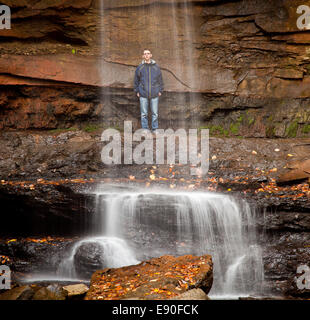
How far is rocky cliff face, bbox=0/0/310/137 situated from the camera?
34.7 ft

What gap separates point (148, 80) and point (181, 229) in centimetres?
477

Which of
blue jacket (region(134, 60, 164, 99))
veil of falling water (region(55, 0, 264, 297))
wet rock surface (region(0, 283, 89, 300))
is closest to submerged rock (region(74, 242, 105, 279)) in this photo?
veil of falling water (region(55, 0, 264, 297))

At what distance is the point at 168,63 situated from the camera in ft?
36.5

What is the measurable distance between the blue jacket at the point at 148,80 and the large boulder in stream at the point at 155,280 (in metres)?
5.61

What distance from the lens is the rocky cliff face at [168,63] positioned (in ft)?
34.7

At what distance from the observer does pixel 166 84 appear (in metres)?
11.0

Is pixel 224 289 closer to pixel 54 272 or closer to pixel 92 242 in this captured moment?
pixel 92 242

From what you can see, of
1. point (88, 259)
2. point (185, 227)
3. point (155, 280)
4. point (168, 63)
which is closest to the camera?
point (155, 280)

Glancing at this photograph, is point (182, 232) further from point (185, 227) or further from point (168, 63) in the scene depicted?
point (168, 63)

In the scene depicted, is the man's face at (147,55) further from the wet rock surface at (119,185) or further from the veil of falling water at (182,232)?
the veil of falling water at (182,232)

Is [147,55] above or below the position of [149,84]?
above

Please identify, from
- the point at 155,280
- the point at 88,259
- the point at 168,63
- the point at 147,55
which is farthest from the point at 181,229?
the point at 168,63

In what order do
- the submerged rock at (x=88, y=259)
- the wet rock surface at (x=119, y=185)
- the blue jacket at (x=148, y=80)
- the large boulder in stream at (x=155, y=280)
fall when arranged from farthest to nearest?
the blue jacket at (x=148, y=80) → the wet rock surface at (x=119, y=185) → the submerged rock at (x=88, y=259) → the large boulder in stream at (x=155, y=280)

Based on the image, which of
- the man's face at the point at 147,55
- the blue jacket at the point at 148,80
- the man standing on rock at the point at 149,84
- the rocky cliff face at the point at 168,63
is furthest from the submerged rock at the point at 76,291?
the rocky cliff face at the point at 168,63
